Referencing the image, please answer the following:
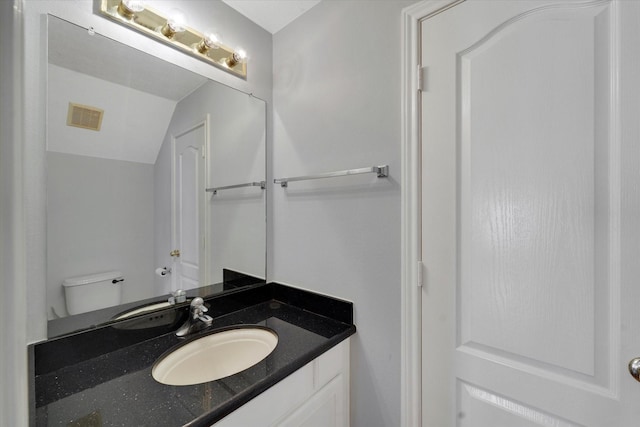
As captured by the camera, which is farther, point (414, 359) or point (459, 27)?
point (414, 359)

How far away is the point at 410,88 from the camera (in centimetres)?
104

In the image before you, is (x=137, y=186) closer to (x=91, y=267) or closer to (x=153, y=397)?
(x=91, y=267)

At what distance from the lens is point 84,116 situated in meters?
0.98

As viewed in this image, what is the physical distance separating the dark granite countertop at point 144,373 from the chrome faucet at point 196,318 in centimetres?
5

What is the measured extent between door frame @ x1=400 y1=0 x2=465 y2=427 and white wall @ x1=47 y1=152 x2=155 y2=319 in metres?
1.06

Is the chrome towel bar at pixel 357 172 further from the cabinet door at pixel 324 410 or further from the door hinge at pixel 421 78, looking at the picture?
the cabinet door at pixel 324 410

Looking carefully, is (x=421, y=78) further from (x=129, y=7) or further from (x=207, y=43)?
(x=129, y=7)

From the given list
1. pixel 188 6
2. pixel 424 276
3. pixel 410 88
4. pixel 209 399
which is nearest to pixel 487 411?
pixel 424 276

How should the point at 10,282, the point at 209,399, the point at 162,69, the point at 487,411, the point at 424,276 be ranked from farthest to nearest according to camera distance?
the point at 162,69 < the point at 424,276 < the point at 487,411 < the point at 209,399 < the point at 10,282

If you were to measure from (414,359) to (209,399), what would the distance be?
0.73 m

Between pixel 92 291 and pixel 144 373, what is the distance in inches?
14.3

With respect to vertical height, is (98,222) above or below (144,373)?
above

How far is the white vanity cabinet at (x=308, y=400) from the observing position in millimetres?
822

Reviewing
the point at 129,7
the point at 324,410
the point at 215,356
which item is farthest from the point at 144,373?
the point at 129,7
